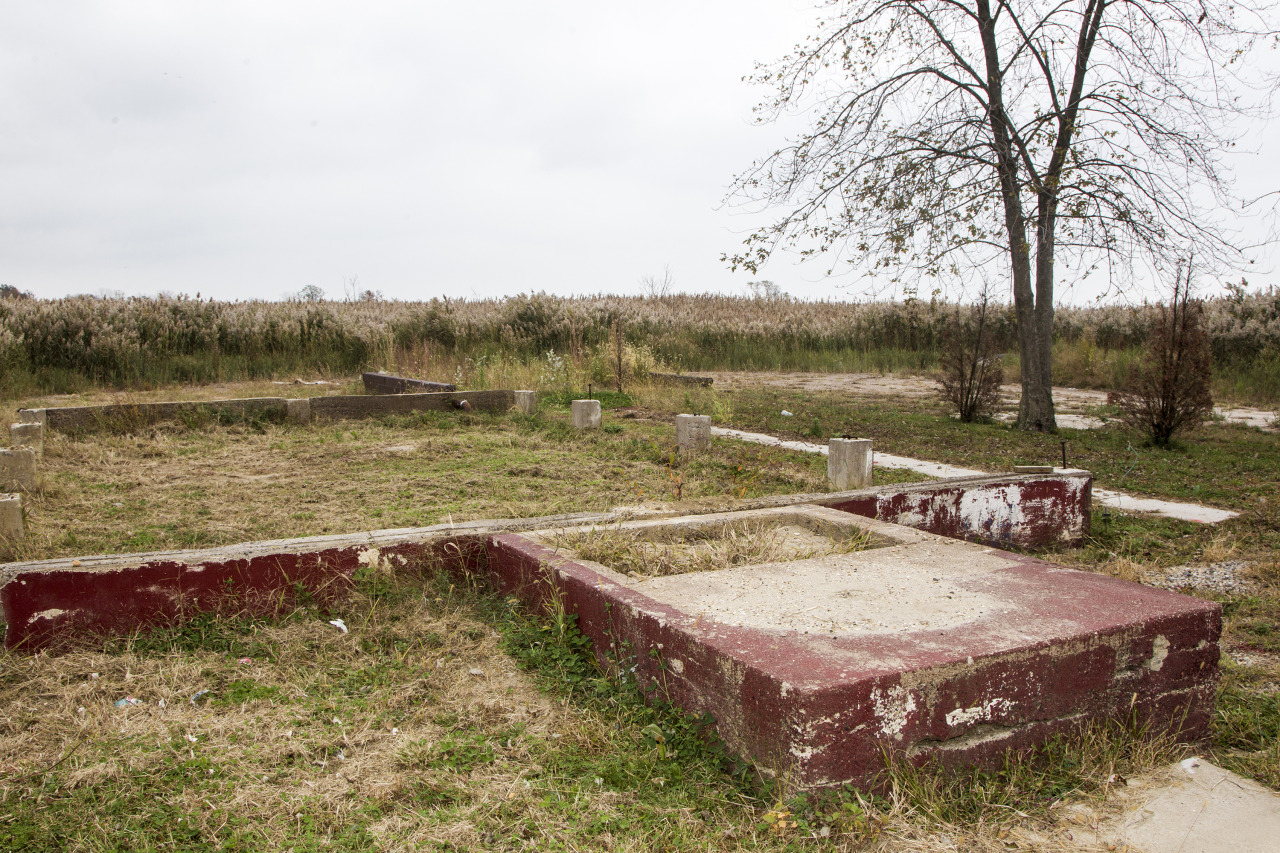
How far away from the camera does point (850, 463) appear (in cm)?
584

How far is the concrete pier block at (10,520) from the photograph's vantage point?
13.6 feet

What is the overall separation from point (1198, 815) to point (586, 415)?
7056 mm

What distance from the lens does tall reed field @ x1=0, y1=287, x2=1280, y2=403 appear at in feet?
43.6

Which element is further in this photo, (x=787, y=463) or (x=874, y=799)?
(x=787, y=463)

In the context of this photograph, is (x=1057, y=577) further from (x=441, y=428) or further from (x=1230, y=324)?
(x=1230, y=324)

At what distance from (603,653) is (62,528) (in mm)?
3478

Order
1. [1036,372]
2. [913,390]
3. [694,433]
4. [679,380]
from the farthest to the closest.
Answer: [913,390], [679,380], [1036,372], [694,433]

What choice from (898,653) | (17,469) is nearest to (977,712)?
(898,653)

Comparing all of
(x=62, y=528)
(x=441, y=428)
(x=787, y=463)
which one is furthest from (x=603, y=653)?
(x=441, y=428)

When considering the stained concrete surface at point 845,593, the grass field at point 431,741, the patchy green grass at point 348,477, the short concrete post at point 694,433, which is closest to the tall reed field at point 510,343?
the patchy green grass at point 348,477

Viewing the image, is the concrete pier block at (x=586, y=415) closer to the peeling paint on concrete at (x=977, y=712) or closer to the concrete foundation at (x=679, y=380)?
the concrete foundation at (x=679, y=380)

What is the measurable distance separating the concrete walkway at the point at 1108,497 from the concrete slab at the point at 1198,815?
3412 millimetres

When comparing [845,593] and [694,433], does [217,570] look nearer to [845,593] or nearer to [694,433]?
[845,593]

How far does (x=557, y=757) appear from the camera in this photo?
2391mm
